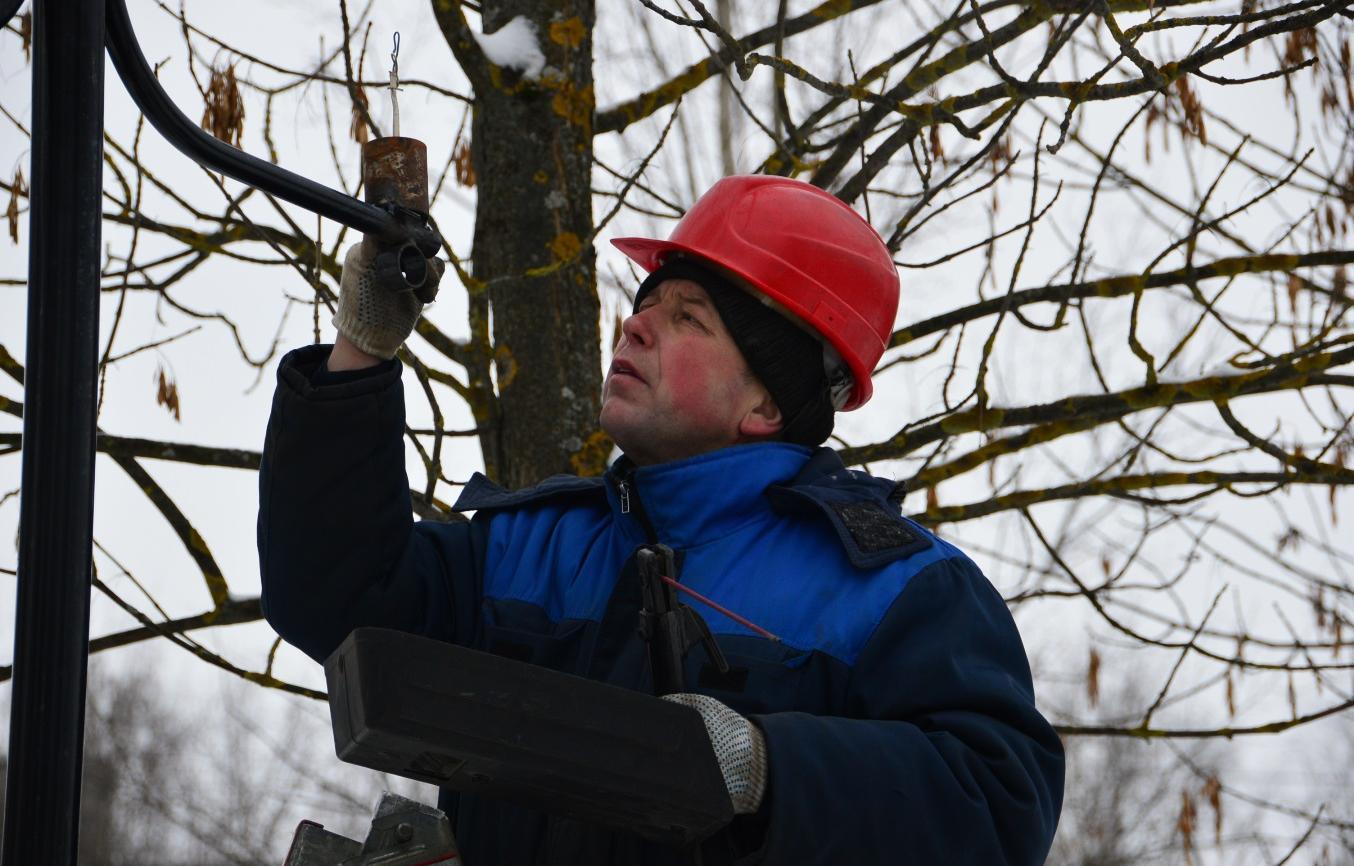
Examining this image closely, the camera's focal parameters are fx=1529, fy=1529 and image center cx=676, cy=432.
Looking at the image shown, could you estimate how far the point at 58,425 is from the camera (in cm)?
137

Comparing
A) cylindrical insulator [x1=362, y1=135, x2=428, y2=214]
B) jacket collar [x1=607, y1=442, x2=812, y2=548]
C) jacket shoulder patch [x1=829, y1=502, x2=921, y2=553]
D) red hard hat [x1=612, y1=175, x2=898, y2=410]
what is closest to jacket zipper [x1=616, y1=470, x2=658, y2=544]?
jacket collar [x1=607, y1=442, x2=812, y2=548]

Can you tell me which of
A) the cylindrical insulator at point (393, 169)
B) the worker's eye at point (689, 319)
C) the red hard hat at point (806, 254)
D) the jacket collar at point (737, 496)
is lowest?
the jacket collar at point (737, 496)

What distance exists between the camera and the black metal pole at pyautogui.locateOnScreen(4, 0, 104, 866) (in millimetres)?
1335

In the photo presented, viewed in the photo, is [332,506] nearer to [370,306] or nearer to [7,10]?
[370,306]

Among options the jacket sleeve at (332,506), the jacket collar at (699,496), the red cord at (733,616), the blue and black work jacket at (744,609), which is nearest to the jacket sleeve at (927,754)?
the blue and black work jacket at (744,609)

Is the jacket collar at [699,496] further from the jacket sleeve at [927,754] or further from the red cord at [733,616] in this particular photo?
the jacket sleeve at [927,754]

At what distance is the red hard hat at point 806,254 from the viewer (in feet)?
8.86

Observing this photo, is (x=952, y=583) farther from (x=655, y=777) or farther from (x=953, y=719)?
(x=655, y=777)

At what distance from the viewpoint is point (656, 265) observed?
9.58 feet

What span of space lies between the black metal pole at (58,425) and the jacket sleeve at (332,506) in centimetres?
73

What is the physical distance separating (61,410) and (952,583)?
1265 millimetres

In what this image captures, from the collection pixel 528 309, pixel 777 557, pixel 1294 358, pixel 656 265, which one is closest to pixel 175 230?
pixel 528 309

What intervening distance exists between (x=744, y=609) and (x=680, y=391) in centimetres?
50

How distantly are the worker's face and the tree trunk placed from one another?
32.1 inches
